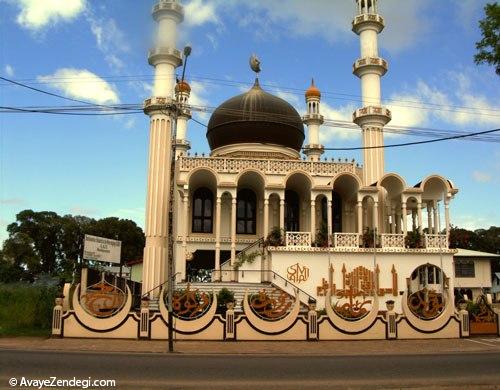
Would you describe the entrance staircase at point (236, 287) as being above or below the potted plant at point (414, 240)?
below

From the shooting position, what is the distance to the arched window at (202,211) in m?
33.2

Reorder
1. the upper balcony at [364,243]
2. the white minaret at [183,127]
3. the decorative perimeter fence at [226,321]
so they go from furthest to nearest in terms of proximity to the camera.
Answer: the white minaret at [183,127], the upper balcony at [364,243], the decorative perimeter fence at [226,321]

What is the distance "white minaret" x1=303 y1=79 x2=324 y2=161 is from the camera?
45.1 meters

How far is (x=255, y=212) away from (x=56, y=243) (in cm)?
4535

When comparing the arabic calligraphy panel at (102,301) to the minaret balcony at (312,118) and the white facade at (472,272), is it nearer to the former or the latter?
the minaret balcony at (312,118)

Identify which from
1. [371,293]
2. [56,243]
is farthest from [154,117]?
[56,243]

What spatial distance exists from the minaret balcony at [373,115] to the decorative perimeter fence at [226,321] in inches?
637

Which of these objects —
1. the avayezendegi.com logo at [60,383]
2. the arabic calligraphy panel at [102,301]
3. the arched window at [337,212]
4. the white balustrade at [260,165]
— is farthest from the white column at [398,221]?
the avayezendegi.com logo at [60,383]

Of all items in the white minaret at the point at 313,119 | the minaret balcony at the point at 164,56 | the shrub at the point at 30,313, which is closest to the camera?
the shrub at the point at 30,313

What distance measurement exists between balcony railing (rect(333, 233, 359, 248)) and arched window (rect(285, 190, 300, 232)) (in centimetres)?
528

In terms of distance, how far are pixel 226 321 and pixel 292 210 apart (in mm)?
15247

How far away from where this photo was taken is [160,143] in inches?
1325

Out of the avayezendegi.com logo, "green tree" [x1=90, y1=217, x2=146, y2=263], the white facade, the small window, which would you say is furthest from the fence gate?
"green tree" [x1=90, y1=217, x2=146, y2=263]

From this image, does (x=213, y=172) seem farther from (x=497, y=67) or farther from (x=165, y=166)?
(x=497, y=67)
